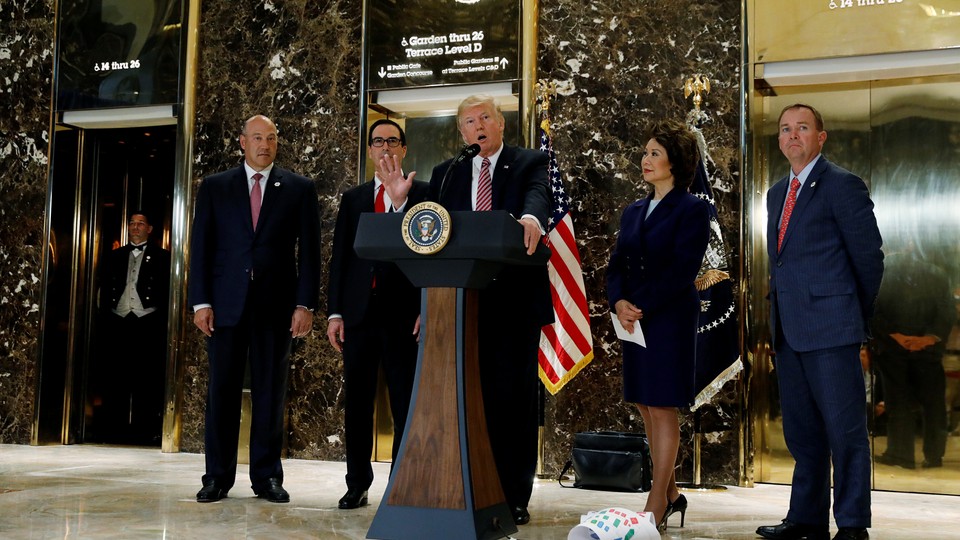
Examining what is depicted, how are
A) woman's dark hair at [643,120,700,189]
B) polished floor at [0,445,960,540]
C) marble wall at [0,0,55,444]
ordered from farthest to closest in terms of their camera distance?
1. marble wall at [0,0,55,444]
2. woman's dark hair at [643,120,700,189]
3. polished floor at [0,445,960,540]

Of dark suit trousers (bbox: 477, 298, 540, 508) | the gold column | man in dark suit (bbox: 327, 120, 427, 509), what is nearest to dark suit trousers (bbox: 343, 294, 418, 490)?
man in dark suit (bbox: 327, 120, 427, 509)

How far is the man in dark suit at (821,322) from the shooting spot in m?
3.29

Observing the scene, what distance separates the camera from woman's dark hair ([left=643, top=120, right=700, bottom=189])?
3.46 metres

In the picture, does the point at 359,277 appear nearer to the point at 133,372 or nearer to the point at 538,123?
the point at 538,123

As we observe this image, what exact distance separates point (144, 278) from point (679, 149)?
4.37 meters

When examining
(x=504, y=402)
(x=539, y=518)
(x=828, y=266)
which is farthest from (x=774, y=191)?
(x=539, y=518)

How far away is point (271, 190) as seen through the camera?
4223mm

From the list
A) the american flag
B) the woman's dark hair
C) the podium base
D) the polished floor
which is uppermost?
the woman's dark hair

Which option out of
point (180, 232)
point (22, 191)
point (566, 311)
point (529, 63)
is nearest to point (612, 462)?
point (566, 311)

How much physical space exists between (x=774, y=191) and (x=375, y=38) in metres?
3.03

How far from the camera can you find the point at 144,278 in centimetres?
656

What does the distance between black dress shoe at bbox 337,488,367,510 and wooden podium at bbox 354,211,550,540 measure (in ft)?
3.12

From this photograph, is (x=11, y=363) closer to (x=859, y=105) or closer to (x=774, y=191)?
(x=774, y=191)

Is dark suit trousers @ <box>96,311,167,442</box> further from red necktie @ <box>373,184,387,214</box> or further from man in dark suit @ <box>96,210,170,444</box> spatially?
red necktie @ <box>373,184,387,214</box>
